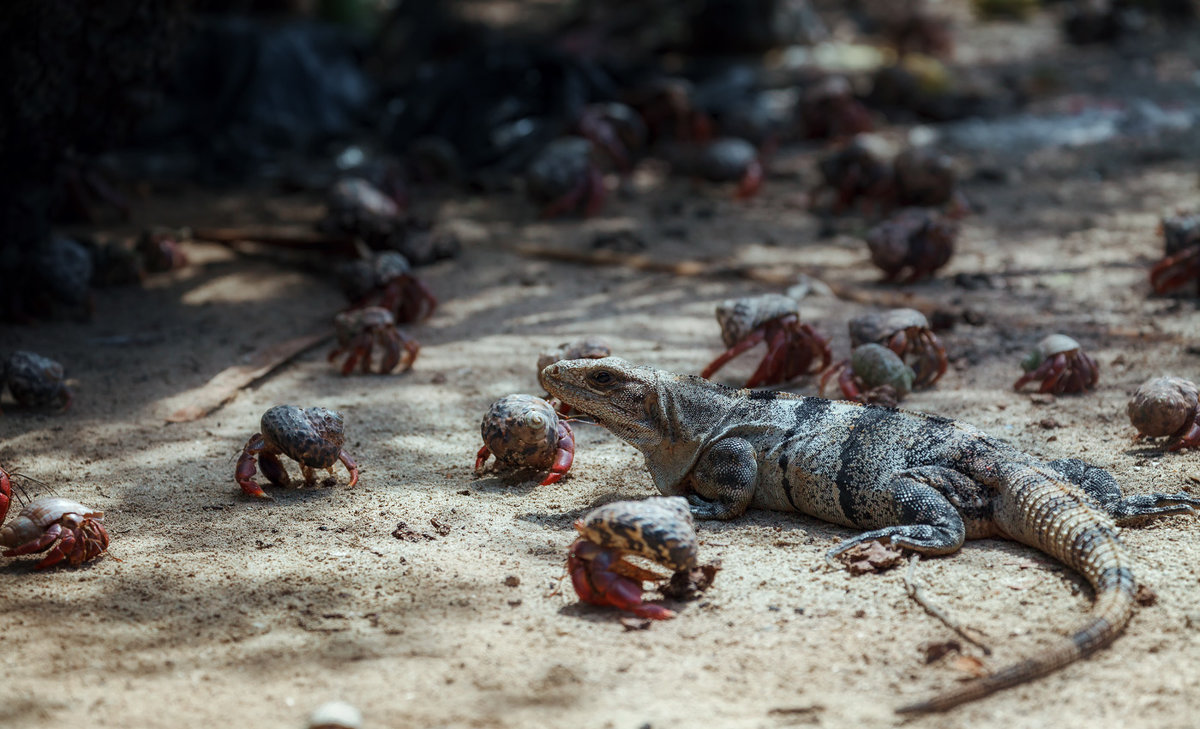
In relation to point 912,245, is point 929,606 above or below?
below

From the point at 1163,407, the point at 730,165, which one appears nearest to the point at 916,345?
the point at 1163,407

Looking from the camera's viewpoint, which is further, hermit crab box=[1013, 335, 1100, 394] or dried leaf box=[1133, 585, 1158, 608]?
hermit crab box=[1013, 335, 1100, 394]

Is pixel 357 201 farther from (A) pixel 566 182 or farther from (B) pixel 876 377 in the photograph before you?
(B) pixel 876 377

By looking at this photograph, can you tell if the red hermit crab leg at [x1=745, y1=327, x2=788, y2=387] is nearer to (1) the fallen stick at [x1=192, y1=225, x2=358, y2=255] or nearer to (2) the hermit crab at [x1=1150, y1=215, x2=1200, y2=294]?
(2) the hermit crab at [x1=1150, y1=215, x2=1200, y2=294]

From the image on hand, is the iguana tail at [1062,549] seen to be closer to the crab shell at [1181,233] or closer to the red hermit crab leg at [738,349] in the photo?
the red hermit crab leg at [738,349]

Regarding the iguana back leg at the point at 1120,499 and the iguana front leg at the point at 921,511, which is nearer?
the iguana front leg at the point at 921,511

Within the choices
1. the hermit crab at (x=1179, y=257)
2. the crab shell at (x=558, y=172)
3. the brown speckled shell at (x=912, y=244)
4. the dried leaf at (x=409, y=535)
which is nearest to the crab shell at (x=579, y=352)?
the dried leaf at (x=409, y=535)

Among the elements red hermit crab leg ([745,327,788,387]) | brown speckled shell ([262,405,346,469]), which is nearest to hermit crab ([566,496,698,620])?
brown speckled shell ([262,405,346,469])
